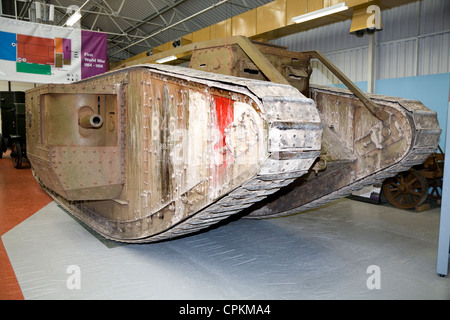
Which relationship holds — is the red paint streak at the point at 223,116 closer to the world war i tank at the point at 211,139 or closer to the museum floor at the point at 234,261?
the world war i tank at the point at 211,139

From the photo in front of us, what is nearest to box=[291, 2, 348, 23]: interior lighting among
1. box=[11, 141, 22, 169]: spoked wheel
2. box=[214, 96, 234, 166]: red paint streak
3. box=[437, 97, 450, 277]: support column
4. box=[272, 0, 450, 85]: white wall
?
box=[272, 0, 450, 85]: white wall

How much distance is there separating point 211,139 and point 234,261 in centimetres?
174

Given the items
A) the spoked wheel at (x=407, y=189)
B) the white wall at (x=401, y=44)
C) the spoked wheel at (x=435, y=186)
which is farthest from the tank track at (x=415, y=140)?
the white wall at (x=401, y=44)

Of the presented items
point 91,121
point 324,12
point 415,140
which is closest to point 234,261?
point 91,121

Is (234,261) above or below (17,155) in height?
below

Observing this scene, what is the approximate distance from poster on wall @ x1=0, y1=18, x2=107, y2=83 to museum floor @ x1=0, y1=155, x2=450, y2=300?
145 inches

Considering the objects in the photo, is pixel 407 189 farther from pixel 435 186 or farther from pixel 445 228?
pixel 445 228

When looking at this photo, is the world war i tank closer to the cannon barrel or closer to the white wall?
the cannon barrel

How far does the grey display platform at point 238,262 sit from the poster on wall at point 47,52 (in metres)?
4.02

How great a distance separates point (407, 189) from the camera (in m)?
7.36

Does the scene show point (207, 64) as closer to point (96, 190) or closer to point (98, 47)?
point (96, 190)

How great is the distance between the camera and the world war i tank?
2.76m
